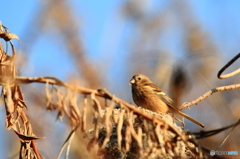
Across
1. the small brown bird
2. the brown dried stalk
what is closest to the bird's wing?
the small brown bird

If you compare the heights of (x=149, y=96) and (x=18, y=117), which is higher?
(x=149, y=96)

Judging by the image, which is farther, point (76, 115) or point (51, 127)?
point (51, 127)

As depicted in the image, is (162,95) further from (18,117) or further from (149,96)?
(18,117)

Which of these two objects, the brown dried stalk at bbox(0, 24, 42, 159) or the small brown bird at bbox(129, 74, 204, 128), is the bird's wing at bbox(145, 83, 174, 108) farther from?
the brown dried stalk at bbox(0, 24, 42, 159)

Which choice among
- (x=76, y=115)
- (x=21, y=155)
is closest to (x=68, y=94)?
(x=76, y=115)

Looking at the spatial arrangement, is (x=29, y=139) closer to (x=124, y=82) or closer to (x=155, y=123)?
(x=155, y=123)

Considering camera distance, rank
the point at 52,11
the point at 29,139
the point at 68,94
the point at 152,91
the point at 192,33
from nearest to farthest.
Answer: the point at 68,94
the point at 29,139
the point at 152,91
the point at 52,11
the point at 192,33

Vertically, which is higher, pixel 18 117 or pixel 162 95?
pixel 162 95

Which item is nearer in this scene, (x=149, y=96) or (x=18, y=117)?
(x=18, y=117)

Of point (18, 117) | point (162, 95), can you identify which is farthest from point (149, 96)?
point (18, 117)

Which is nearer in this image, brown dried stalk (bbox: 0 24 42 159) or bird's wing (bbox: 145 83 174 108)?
brown dried stalk (bbox: 0 24 42 159)

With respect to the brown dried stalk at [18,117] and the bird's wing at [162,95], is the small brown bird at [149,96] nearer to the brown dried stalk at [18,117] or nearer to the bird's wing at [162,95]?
the bird's wing at [162,95]
